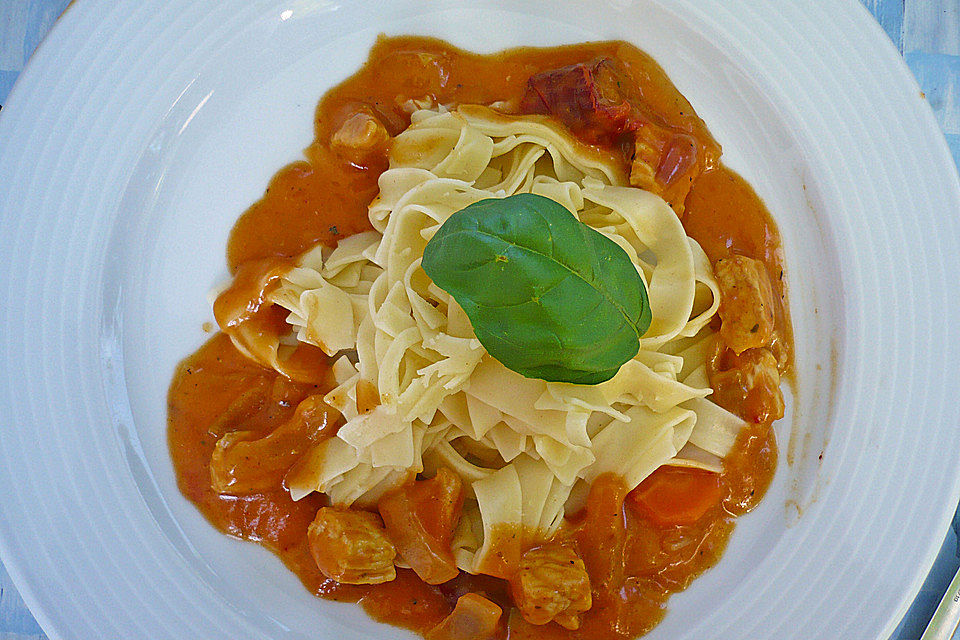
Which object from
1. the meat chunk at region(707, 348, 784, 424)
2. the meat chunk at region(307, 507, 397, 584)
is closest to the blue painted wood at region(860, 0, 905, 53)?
the meat chunk at region(707, 348, 784, 424)

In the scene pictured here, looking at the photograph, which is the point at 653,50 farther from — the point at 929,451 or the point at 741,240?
the point at 929,451

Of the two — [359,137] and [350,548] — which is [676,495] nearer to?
[350,548]

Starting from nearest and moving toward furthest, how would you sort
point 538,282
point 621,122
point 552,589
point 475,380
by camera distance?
point 538,282 → point 552,589 → point 475,380 → point 621,122

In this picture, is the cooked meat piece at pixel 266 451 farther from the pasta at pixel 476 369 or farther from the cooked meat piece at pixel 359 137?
the cooked meat piece at pixel 359 137

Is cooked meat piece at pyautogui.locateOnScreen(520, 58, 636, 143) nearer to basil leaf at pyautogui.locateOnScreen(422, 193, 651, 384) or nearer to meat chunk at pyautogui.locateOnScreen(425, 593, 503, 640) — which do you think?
basil leaf at pyautogui.locateOnScreen(422, 193, 651, 384)

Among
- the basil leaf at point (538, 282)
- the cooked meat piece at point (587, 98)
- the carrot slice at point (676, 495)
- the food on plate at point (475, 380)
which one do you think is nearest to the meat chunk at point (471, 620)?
the food on plate at point (475, 380)

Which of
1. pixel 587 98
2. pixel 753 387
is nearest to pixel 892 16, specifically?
pixel 587 98

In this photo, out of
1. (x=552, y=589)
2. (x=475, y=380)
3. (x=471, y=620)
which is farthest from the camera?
(x=475, y=380)
